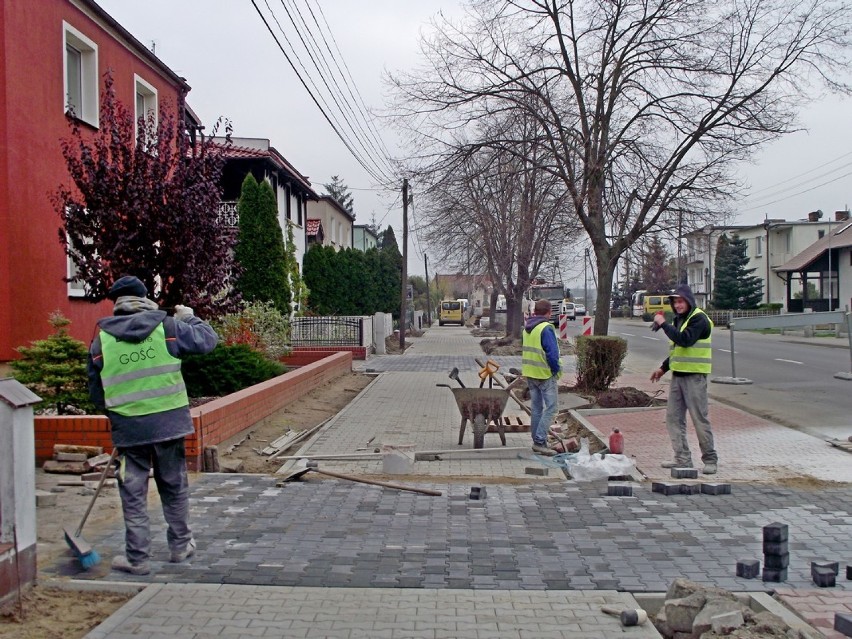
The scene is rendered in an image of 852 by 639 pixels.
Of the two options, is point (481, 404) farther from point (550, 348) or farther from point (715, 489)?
point (715, 489)

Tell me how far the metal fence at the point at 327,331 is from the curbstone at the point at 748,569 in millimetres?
20801

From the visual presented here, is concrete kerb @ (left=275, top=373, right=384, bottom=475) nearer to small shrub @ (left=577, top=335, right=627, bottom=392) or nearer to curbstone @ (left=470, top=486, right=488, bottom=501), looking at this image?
curbstone @ (left=470, top=486, right=488, bottom=501)

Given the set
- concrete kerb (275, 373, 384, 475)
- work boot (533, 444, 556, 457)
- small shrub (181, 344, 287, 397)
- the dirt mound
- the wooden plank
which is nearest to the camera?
the wooden plank

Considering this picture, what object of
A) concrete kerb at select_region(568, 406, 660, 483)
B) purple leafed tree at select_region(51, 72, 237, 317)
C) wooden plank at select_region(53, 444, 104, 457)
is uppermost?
purple leafed tree at select_region(51, 72, 237, 317)

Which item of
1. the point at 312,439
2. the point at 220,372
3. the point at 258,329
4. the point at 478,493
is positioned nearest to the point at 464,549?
the point at 478,493

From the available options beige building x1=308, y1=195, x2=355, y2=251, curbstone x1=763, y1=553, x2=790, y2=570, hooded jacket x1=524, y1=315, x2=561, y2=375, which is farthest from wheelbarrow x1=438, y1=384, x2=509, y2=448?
beige building x1=308, y1=195, x2=355, y2=251

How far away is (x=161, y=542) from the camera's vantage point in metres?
5.88

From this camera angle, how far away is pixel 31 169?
12445mm

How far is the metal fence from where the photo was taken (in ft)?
84.1

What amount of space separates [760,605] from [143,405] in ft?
12.5

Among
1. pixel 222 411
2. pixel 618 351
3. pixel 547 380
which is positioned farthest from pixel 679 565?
pixel 618 351

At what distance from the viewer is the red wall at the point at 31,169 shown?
11.8 m

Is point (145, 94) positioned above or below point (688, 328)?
above

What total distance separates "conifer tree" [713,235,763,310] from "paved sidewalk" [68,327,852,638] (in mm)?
54301
